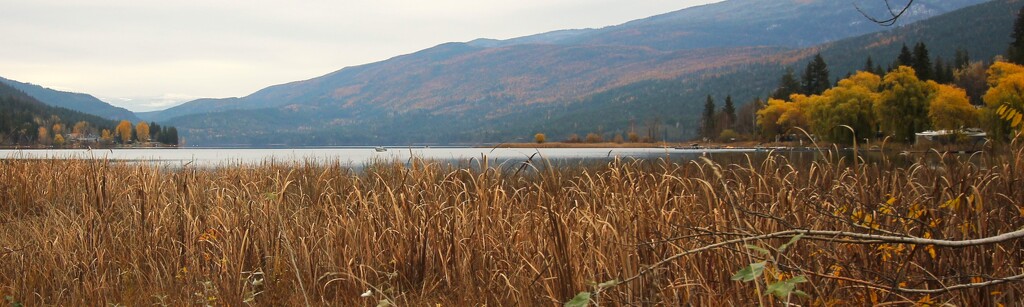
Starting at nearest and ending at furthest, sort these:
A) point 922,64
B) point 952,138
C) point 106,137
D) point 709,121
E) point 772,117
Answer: point 952,138
point 922,64
point 772,117
point 709,121
point 106,137

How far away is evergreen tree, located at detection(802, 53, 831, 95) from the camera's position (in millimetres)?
108562

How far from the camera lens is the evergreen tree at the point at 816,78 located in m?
109

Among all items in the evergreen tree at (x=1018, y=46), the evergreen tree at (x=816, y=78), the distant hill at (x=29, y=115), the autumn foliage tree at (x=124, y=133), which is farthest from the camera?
the autumn foliage tree at (x=124, y=133)

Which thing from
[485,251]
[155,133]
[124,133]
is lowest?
[485,251]

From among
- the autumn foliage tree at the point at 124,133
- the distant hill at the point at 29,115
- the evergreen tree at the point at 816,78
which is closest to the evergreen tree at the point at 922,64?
the evergreen tree at the point at 816,78

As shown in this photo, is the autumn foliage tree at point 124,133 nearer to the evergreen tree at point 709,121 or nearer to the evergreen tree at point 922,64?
the evergreen tree at point 709,121

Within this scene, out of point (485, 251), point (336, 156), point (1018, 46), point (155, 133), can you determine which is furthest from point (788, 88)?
point (155, 133)

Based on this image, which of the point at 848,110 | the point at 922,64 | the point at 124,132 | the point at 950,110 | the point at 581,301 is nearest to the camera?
the point at 581,301

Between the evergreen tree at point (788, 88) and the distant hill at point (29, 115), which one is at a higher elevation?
the distant hill at point (29, 115)

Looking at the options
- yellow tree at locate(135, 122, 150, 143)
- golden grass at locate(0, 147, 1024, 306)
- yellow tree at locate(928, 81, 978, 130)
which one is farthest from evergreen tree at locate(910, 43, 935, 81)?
yellow tree at locate(135, 122, 150, 143)

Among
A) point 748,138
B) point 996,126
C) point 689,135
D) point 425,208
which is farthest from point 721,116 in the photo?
point 425,208

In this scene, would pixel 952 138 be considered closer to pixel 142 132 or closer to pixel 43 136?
pixel 43 136

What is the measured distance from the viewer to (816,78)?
11056 centimetres

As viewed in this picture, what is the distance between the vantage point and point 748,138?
116m
